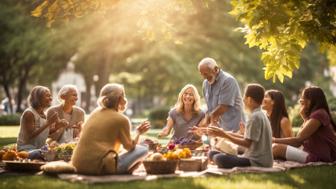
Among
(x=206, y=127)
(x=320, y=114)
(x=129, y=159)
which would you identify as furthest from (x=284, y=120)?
(x=129, y=159)

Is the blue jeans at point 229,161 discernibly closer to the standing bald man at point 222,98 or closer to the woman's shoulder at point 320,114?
the woman's shoulder at point 320,114

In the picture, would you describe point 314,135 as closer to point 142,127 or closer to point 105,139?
point 142,127

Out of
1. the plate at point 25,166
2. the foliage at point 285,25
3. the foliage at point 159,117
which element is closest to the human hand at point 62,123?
the plate at point 25,166

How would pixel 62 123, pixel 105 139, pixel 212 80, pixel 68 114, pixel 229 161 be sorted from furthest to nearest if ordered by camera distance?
pixel 212 80 < pixel 68 114 < pixel 62 123 < pixel 229 161 < pixel 105 139

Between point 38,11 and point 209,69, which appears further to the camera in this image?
point 38,11

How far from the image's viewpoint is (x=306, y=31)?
1129 cm

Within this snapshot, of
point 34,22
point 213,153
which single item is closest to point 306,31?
point 213,153

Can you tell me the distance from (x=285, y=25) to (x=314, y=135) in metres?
2.10

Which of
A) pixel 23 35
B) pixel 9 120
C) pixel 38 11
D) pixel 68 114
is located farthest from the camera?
pixel 23 35

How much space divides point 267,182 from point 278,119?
3433mm

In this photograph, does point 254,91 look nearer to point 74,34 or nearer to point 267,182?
point 267,182

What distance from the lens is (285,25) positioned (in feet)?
37.9

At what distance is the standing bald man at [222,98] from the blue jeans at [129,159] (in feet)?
10.4

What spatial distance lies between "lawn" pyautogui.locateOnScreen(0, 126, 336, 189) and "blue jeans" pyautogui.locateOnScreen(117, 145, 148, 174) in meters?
0.74
